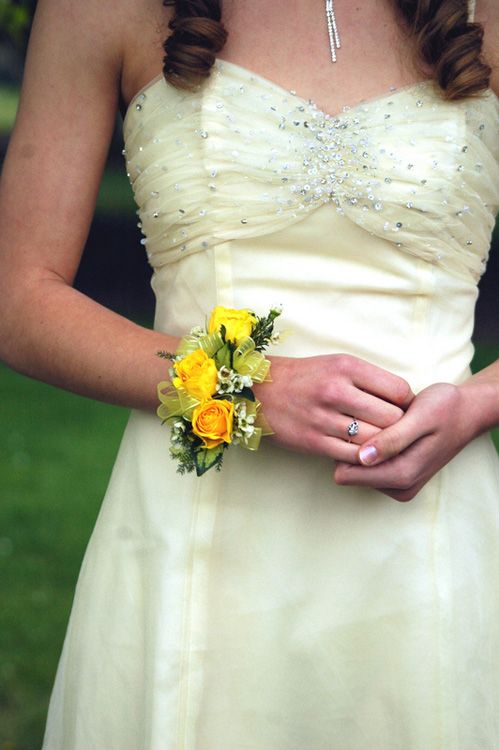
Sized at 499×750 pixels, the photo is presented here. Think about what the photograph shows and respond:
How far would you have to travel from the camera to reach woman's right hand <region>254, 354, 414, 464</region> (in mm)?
2029

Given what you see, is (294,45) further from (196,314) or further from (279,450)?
(279,450)

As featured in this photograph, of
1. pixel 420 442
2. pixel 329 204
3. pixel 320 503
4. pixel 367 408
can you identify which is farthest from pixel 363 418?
pixel 329 204

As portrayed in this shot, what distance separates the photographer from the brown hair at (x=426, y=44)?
7.36 ft

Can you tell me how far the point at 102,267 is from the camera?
15562 millimetres

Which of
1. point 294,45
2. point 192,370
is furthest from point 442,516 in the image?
point 294,45

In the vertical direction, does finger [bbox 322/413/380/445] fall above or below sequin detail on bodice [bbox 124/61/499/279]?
below

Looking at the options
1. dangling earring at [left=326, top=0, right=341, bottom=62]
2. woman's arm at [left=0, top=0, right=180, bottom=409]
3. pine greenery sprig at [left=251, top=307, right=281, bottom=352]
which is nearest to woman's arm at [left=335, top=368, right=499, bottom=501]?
pine greenery sprig at [left=251, top=307, right=281, bottom=352]

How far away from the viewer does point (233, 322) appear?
2.09 meters

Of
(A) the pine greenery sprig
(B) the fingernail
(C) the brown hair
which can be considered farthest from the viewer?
(C) the brown hair

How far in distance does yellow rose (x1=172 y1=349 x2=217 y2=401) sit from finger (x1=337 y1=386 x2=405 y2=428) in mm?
251

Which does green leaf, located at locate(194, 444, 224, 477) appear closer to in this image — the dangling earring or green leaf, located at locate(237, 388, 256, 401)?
green leaf, located at locate(237, 388, 256, 401)

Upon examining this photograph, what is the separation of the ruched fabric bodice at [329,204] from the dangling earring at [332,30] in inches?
5.7

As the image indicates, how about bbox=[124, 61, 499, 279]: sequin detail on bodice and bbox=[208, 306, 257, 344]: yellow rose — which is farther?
bbox=[124, 61, 499, 279]: sequin detail on bodice

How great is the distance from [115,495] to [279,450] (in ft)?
1.37
